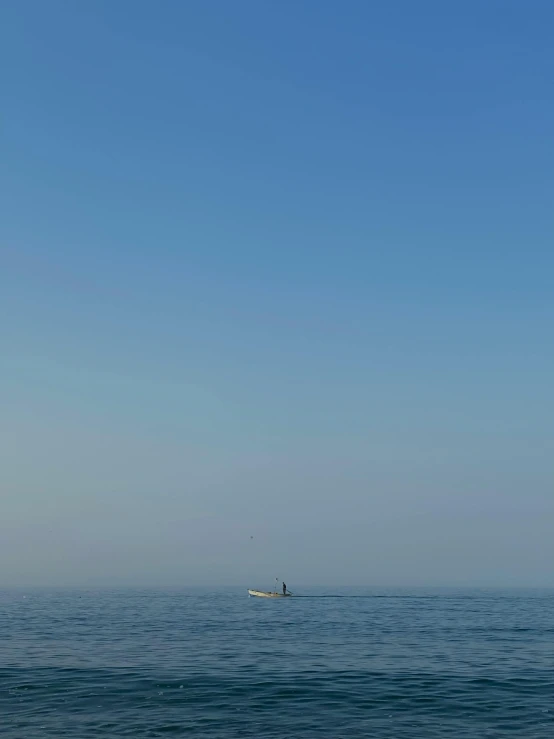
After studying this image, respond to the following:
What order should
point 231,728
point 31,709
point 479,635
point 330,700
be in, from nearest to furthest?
1. point 231,728
2. point 31,709
3. point 330,700
4. point 479,635

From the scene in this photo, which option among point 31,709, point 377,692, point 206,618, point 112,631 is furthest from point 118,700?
point 206,618

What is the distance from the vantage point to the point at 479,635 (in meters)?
75.4

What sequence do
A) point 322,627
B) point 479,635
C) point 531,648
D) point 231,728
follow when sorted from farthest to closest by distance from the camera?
point 322,627 → point 479,635 → point 531,648 → point 231,728

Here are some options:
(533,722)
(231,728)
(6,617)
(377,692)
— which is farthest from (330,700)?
(6,617)

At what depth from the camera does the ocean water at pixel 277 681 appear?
35.8 metres

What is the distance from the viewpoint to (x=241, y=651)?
62.2m

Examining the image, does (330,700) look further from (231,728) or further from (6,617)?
(6,617)

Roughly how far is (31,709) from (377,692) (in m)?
20.7

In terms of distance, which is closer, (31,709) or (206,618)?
(31,709)

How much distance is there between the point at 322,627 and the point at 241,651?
24.3 meters

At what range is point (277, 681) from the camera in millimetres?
47250

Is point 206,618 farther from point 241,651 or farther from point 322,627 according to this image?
point 241,651

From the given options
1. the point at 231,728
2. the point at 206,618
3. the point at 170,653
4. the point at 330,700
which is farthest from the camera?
the point at 206,618

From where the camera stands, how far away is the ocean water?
117 feet
